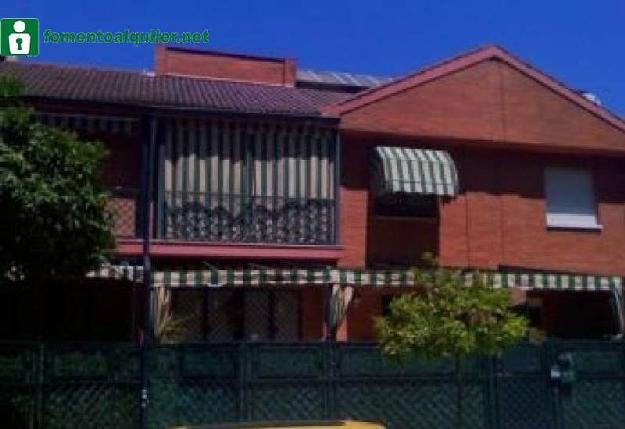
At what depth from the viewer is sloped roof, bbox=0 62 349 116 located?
19125mm

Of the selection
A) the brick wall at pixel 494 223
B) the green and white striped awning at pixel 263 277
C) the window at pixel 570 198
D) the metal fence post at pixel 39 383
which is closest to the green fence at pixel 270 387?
the metal fence post at pixel 39 383

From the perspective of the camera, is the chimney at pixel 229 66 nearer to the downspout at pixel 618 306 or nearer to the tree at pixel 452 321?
the downspout at pixel 618 306

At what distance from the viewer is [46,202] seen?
12.1m

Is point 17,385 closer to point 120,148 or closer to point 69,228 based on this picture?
point 69,228

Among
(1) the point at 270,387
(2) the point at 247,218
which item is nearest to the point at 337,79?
(2) the point at 247,218

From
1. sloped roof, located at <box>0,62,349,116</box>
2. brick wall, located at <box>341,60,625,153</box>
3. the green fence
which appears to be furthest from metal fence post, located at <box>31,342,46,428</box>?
brick wall, located at <box>341,60,625,153</box>

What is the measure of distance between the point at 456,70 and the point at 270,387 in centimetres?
1080

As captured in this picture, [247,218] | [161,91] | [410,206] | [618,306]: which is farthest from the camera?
[410,206]

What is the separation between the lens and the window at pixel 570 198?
2241cm

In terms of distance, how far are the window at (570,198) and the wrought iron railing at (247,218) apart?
5938 mm

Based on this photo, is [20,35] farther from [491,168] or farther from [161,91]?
[491,168]

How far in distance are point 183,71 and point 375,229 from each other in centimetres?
751

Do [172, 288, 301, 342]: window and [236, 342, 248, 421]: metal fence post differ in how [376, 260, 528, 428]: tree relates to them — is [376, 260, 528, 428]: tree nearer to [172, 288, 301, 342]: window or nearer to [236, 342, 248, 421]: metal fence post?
[236, 342, 248, 421]: metal fence post

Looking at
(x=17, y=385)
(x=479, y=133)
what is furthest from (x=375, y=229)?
(x=17, y=385)
